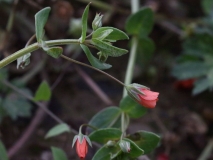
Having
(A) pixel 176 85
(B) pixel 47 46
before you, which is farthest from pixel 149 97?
(A) pixel 176 85

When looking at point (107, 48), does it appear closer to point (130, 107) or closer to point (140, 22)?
point (130, 107)

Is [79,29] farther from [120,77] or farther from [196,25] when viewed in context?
[196,25]

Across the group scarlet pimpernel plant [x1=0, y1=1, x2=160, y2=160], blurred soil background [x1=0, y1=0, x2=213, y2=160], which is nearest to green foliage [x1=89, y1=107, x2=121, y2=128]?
scarlet pimpernel plant [x1=0, y1=1, x2=160, y2=160]

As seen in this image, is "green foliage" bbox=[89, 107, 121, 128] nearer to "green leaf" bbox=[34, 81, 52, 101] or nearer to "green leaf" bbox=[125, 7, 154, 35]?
"green leaf" bbox=[34, 81, 52, 101]

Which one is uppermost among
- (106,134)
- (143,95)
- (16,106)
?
(143,95)

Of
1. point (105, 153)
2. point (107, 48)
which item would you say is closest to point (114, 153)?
point (105, 153)
